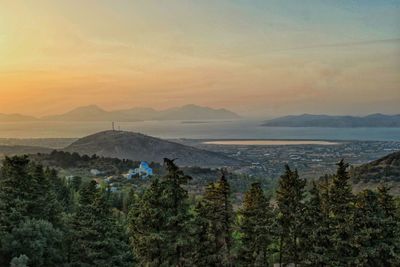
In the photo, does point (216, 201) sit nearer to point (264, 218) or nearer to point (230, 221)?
point (230, 221)

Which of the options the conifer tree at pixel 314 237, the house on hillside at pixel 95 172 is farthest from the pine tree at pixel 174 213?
the house on hillside at pixel 95 172

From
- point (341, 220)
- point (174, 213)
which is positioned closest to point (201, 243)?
point (174, 213)

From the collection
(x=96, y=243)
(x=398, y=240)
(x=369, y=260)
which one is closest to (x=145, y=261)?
(x=96, y=243)

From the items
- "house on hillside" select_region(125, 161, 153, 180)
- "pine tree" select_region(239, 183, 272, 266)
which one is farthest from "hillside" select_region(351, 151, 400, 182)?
"pine tree" select_region(239, 183, 272, 266)

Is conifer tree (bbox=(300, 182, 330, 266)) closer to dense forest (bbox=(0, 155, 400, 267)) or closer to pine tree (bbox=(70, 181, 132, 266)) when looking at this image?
dense forest (bbox=(0, 155, 400, 267))

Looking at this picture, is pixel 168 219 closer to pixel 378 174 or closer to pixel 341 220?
pixel 341 220

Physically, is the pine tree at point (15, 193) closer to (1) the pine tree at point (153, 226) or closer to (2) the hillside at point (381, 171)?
(1) the pine tree at point (153, 226)

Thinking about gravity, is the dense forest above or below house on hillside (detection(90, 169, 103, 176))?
above
